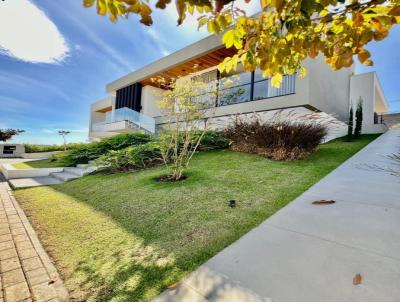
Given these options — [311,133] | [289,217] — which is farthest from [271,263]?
[311,133]

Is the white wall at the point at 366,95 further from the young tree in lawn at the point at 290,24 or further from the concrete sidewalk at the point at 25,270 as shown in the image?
the concrete sidewalk at the point at 25,270

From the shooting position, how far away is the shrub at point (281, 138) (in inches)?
247

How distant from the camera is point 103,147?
32.2ft

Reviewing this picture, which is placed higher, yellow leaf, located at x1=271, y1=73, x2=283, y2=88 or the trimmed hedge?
yellow leaf, located at x1=271, y1=73, x2=283, y2=88

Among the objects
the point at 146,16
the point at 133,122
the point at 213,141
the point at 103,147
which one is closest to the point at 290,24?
the point at 146,16

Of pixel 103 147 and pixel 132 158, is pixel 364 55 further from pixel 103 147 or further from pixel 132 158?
pixel 103 147

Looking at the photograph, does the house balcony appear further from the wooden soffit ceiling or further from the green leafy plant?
the green leafy plant

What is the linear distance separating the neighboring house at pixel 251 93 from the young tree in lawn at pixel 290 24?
5.23m

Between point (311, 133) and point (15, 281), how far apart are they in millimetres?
7144

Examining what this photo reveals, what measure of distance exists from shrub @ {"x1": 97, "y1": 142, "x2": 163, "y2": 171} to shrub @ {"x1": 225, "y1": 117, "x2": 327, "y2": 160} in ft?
10.9

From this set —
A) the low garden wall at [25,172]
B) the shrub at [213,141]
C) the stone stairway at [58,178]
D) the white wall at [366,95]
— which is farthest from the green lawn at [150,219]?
the white wall at [366,95]

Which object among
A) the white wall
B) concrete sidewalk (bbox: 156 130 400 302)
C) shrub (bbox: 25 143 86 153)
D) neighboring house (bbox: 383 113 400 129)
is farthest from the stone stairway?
neighboring house (bbox: 383 113 400 129)

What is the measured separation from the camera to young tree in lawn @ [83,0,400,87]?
50.4 inches

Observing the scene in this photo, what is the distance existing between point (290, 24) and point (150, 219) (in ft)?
9.77
